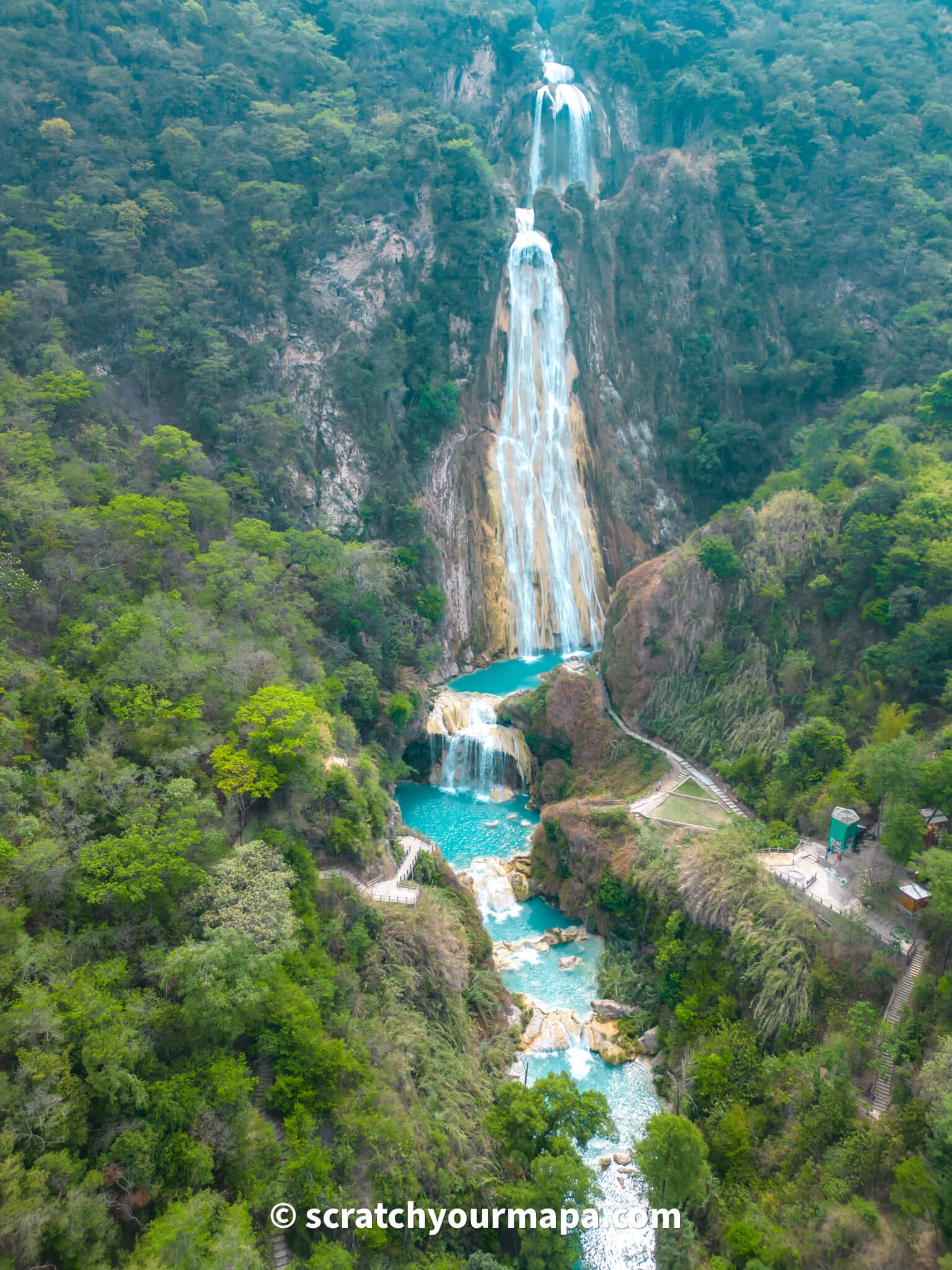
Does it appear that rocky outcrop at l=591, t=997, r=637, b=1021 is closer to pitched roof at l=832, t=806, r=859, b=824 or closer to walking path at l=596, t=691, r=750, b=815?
walking path at l=596, t=691, r=750, b=815

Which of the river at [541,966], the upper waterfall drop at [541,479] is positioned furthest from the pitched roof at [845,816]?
the upper waterfall drop at [541,479]

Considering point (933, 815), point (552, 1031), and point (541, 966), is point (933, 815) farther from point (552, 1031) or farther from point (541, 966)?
point (541, 966)

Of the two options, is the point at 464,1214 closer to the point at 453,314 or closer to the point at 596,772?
the point at 596,772

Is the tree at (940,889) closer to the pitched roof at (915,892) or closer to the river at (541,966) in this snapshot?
the pitched roof at (915,892)

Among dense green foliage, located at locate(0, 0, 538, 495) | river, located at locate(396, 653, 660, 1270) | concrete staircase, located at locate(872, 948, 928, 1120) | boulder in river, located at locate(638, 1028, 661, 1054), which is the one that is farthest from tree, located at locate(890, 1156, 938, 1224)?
dense green foliage, located at locate(0, 0, 538, 495)

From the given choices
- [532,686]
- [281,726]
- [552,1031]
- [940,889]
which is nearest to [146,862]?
[281,726]

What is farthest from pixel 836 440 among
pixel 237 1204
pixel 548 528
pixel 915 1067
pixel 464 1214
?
pixel 237 1204

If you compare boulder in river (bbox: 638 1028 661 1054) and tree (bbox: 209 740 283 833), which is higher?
tree (bbox: 209 740 283 833)
